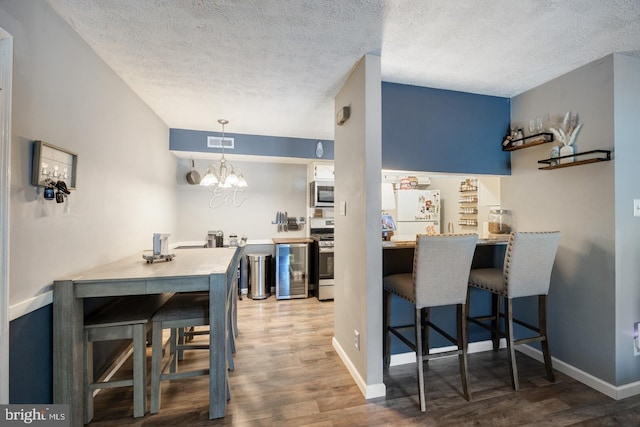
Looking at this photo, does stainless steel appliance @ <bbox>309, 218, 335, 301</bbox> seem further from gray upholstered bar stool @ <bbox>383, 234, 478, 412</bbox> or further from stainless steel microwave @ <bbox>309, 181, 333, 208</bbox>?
gray upholstered bar stool @ <bbox>383, 234, 478, 412</bbox>

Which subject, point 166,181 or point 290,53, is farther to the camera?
point 166,181

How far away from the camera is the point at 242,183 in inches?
134

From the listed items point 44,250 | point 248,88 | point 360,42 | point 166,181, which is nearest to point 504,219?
point 360,42

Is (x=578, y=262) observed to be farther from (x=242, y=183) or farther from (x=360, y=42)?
(x=242, y=183)

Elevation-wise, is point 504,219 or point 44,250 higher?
point 504,219

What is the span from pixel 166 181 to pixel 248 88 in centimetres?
195

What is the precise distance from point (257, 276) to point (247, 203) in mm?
1218

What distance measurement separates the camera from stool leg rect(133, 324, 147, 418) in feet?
5.48

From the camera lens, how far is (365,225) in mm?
1907

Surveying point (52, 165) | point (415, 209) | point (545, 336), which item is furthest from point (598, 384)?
point (52, 165)

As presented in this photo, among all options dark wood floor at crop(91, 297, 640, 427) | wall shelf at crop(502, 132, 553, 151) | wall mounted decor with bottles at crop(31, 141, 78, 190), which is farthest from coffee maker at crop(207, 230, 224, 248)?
wall shelf at crop(502, 132, 553, 151)

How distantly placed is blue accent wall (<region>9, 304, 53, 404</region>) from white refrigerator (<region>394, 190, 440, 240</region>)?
3916 millimetres

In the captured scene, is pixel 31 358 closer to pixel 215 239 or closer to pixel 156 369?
pixel 156 369

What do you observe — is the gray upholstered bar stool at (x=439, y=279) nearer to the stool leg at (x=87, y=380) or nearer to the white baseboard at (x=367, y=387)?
the white baseboard at (x=367, y=387)
